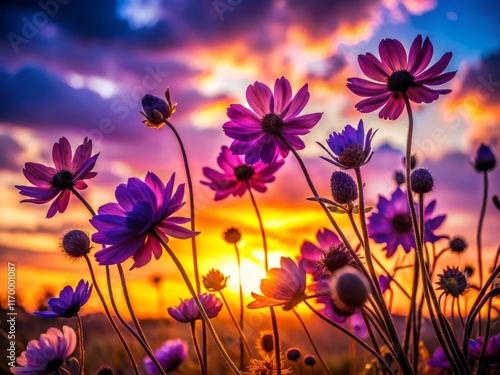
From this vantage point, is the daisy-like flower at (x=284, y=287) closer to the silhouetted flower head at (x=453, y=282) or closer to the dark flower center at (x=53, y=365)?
the silhouetted flower head at (x=453, y=282)

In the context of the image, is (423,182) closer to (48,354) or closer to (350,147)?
(350,147)

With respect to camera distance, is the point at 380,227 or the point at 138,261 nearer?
the point at 138,261

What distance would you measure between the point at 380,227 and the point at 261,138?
829 millimetres

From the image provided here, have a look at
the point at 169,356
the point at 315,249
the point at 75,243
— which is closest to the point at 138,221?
the point at 75,243

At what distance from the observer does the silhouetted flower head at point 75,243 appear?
1735 mm

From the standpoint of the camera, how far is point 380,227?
7.31ft

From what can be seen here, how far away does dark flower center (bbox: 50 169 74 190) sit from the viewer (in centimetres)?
175

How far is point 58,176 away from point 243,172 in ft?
2.97

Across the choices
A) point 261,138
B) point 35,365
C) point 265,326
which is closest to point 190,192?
point 261,138

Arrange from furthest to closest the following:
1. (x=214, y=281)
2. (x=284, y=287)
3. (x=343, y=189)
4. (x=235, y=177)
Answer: (x=235, y=177) < (x=214, y=281) < (x=343, y=189) < (x=284, y=287)

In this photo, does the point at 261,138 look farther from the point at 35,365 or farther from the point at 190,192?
the point at 35,365

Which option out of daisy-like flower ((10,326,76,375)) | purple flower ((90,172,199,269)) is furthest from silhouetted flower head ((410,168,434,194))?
daisy-like flower ((10,326,76,375))

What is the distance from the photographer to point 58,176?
1769mm

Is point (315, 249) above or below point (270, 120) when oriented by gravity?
below
